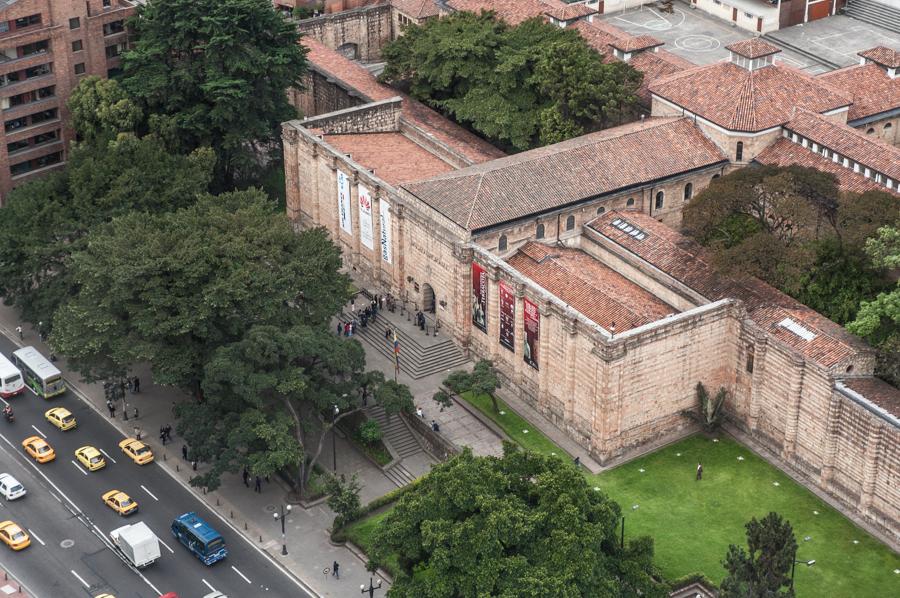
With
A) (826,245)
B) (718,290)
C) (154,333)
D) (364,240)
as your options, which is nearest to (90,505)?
(154,333)

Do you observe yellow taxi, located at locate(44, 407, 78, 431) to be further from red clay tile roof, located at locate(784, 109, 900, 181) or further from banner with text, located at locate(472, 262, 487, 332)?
red clay tile roof, located at locate(784, 109, 900, 181)

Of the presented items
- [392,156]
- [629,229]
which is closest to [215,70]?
[392,156]

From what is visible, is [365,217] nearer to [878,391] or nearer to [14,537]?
[14,537]

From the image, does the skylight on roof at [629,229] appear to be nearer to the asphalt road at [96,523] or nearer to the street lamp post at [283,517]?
the street lamp post at [283,517]

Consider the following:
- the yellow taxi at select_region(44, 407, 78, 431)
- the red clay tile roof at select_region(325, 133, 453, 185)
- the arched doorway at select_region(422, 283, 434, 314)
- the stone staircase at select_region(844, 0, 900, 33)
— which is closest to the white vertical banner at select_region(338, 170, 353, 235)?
the red clay tile roof at select_region(325, 133, 453, 185)

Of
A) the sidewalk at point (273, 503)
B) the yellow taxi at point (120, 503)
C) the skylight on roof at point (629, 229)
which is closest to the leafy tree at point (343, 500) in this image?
the sidewalk at point (273, 503)

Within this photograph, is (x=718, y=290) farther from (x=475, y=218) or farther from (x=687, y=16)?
(x=687, y=16)

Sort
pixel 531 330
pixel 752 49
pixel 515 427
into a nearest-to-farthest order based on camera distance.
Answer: pixel 531 330
pixel 515 427
pixel 752 49
